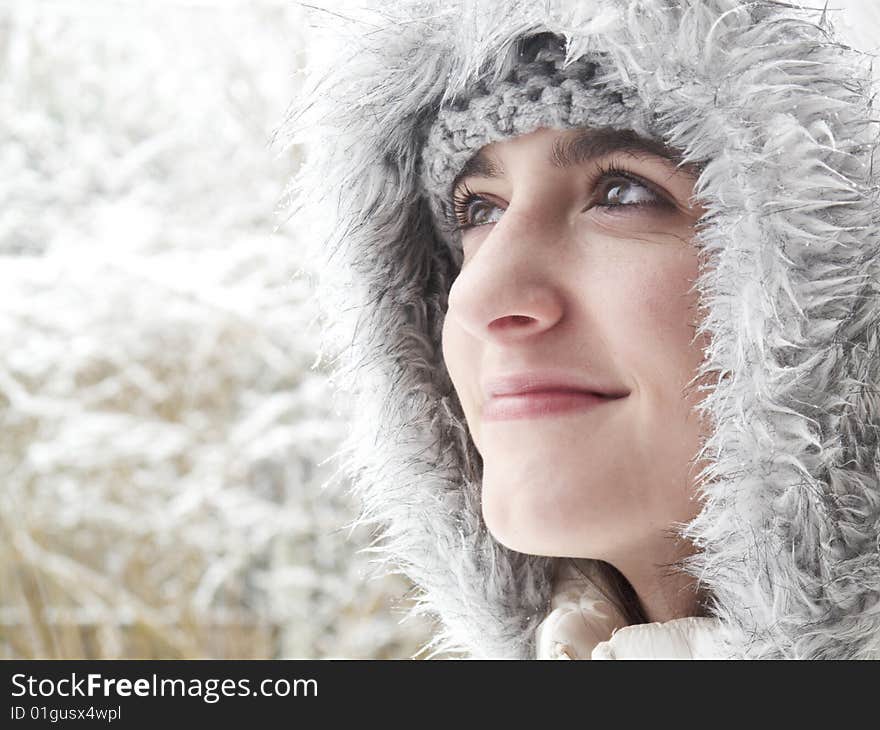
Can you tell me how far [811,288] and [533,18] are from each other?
26 cm

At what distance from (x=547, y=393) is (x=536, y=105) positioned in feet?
0.68

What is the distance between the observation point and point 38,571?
2.11 metres

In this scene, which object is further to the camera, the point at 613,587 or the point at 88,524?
the point at 88,524

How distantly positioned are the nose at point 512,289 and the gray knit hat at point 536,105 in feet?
0.24

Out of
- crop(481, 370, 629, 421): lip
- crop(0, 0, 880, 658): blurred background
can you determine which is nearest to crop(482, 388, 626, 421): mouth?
crop(481, 370, 629, 421): lip

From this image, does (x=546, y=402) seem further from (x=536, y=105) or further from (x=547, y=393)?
(x=536, y=105)

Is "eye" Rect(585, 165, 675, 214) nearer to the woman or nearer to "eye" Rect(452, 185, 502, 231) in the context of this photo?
the woman

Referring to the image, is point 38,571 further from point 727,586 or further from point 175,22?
point 727,586

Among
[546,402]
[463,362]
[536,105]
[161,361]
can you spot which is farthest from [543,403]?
[161,361]

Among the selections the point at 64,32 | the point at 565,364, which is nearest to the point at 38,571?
the point at 64,32

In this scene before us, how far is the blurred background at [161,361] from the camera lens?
2133 mm

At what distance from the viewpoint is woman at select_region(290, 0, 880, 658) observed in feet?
1.98

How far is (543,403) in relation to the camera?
71cm
